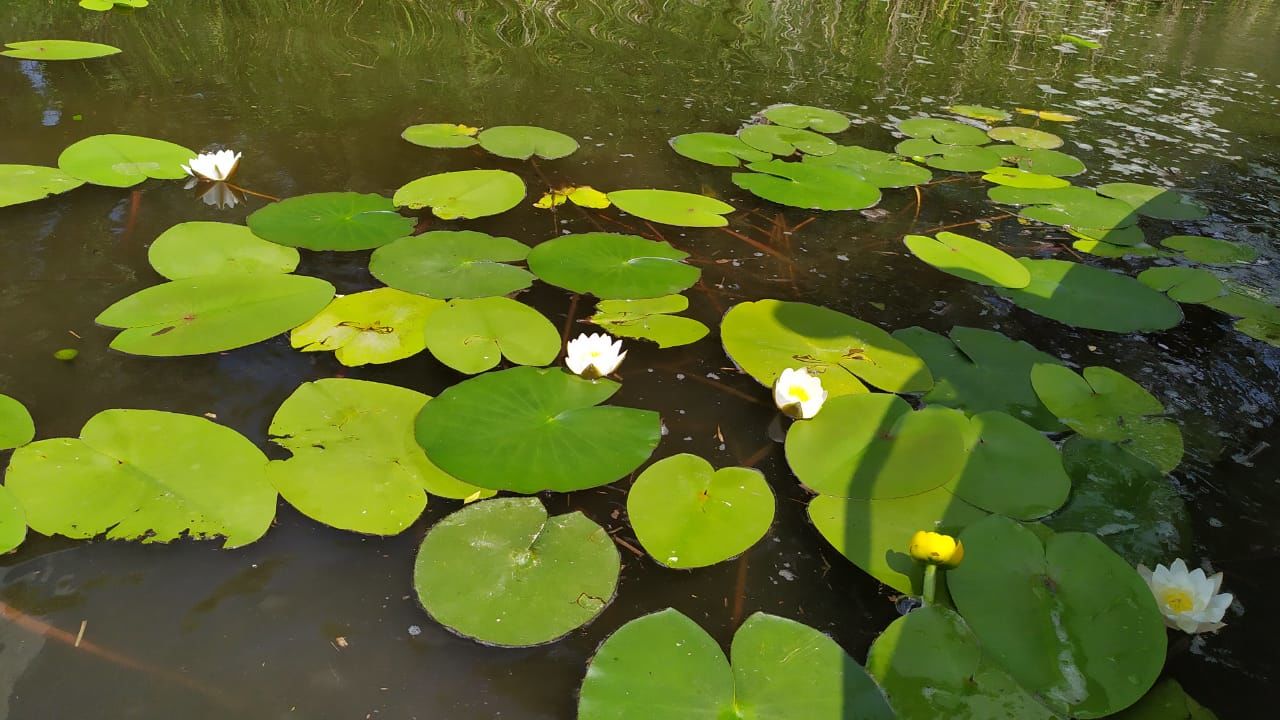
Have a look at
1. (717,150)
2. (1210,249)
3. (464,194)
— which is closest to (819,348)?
(464,194)

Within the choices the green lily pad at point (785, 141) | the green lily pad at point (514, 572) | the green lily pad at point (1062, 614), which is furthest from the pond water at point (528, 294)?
the green lily pad at point (785, 141)

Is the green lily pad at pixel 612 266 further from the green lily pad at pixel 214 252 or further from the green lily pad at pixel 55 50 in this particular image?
the green lily pad at pixel 55 50

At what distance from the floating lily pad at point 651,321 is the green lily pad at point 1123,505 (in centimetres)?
88

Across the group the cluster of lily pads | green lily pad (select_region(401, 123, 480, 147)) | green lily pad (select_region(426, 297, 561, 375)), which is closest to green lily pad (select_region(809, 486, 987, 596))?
the cluster of lily pads

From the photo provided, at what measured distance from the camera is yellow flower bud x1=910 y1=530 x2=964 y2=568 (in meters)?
1.15

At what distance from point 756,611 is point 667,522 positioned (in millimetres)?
214

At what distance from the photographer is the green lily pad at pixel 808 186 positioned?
8.45 feet

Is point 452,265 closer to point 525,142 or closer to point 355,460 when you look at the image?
point 355,460

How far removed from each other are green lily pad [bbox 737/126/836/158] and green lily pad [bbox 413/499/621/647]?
2.19 metres

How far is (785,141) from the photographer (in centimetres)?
308

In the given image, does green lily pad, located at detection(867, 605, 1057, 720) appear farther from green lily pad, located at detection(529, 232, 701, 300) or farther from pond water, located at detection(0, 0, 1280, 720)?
green lily pad, located at detection(529, 232, 701, 300)

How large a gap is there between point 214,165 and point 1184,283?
3.07 meters

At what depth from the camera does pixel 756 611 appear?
121cm

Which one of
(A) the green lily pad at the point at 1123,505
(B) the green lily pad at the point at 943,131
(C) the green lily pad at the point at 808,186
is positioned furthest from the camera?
(B) the green lily pad at the point at 943,131
